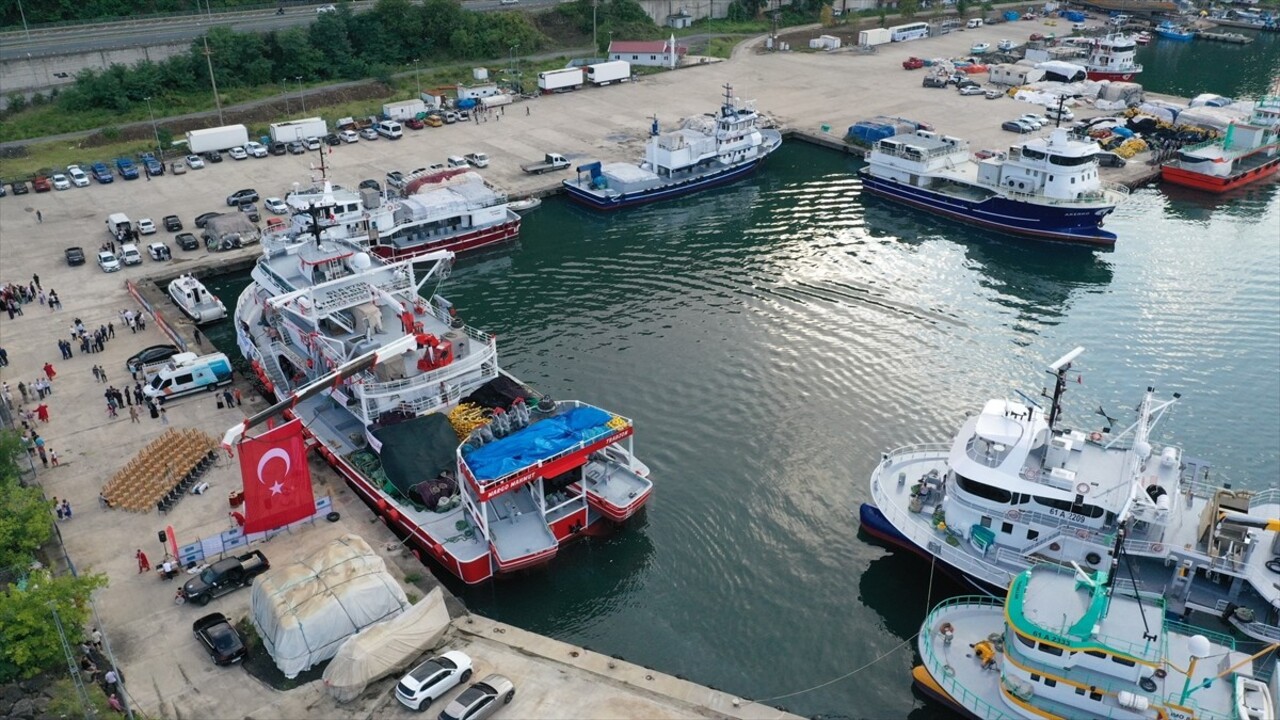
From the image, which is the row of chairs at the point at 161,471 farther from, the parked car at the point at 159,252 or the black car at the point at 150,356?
the parked car at the point at 159,252

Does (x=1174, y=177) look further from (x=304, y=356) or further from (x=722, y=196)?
(x=304, y=356)

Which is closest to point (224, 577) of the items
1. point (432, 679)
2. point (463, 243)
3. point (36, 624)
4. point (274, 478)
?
point (274, 478)

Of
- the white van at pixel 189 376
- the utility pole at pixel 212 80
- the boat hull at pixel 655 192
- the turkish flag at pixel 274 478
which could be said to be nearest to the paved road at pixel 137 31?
the utility pole at pixel 212 80

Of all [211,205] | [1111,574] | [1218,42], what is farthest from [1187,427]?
[1218,42]

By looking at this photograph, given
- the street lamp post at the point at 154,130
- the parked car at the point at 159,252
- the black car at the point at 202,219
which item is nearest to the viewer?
the parked car at the point at 159,252

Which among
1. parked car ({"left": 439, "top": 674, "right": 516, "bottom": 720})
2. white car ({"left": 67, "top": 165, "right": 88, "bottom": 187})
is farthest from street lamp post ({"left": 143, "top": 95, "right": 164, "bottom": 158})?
parked car ({"left": 439, "top": 674, "right": 516, "bottom": 720})
